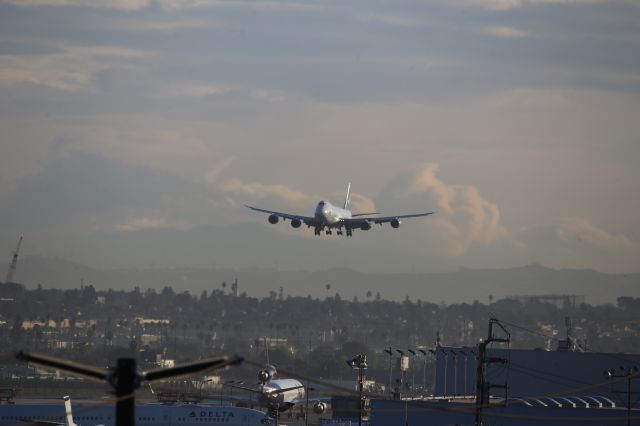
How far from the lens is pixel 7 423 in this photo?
3986 inches

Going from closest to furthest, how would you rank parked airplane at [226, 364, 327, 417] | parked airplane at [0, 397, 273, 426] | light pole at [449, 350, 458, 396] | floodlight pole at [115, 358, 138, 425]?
floodlight pole at [115, 358, 138, 425], parked airplane at [0, 397, 273, 426], parked airplane at [226, 364, 327, 417], light pole at [449, 350, 458, 396]

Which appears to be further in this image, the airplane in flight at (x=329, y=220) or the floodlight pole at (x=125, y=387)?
the airplane in flight at (x=329, y=220)

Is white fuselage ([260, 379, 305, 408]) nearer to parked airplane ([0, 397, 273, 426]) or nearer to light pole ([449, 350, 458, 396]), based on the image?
parked airplane ([0, 397, 273, 426])

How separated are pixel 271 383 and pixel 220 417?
28.5 m

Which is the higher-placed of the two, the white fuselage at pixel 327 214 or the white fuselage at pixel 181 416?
the white fuselage at pixel 327 214

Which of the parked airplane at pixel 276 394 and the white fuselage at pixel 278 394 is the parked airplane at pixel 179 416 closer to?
the parked airplane at pixel 276 394

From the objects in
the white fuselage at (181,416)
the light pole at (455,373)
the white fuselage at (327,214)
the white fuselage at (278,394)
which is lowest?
the white fuselage at (181,416)

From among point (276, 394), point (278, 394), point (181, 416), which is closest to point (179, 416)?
point (181, 416)

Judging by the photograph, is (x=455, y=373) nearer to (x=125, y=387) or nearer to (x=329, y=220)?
(x=329, y=220)

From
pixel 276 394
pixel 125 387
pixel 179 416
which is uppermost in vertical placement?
pixel 125 387

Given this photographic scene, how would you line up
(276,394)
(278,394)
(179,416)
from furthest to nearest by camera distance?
(278,394)
(276,394)
(179,416)

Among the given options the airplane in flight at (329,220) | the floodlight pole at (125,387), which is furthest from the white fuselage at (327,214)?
the floodlight pole at (125,387)

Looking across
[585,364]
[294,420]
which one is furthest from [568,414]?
[294,420]

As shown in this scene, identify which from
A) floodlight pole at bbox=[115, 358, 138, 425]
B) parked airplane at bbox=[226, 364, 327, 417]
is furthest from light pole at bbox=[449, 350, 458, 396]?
floodlight pole at bbox=[115, 358, 138, 425]
